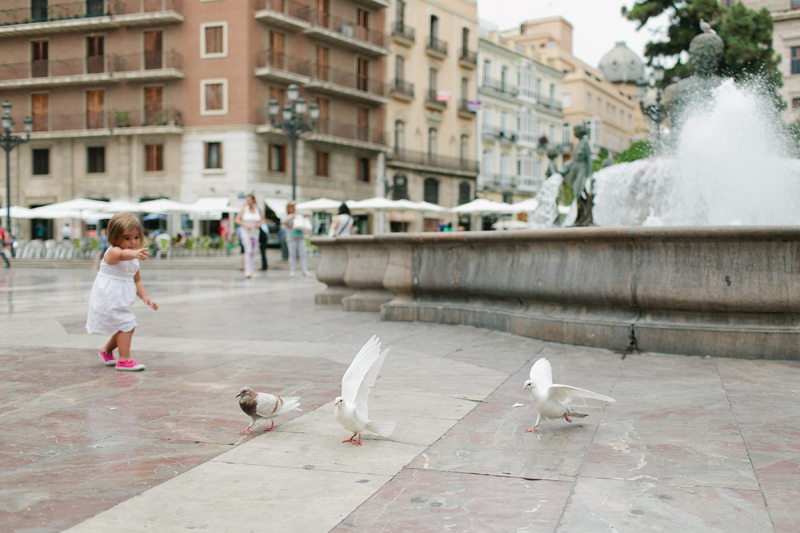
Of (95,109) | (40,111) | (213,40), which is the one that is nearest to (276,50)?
(213,40)

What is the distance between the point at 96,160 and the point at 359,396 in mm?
34754

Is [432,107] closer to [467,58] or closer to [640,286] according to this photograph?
[467,58]

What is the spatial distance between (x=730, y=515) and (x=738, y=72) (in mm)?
27131

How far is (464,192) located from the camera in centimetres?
4606

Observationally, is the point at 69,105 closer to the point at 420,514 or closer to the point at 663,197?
the point at 663,197

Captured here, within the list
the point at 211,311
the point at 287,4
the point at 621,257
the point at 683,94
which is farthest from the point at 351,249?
the point at 287,4

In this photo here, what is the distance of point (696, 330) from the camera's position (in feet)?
16.9

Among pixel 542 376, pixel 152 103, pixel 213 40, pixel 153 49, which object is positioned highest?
pixel 213 40

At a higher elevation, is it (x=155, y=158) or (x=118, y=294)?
(x=155, y=158)

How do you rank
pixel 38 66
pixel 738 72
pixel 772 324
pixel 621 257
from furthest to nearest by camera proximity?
pixel 38 66 < pixel 738 72 < pixel 621 257 < pixel 772 324

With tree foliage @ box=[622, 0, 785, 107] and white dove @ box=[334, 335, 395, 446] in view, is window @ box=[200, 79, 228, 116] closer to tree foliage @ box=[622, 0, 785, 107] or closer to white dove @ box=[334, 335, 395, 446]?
tree foliage @ box=[622, 0, 785, 107]

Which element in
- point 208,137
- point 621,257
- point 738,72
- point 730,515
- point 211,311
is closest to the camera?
point 730,515

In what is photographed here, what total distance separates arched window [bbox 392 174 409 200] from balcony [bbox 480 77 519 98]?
1135cm

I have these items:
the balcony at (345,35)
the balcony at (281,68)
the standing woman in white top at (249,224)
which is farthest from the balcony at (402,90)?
the standing woman in white top at (249,224)
